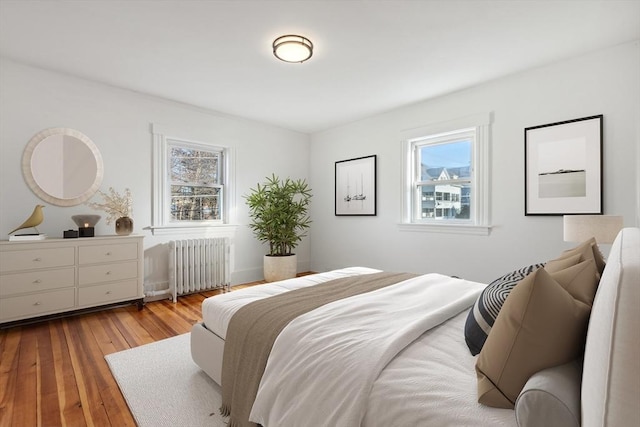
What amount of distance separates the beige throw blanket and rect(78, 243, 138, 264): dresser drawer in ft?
7.77

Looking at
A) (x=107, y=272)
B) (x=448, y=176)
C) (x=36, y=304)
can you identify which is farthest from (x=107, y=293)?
(x=448, y=176)

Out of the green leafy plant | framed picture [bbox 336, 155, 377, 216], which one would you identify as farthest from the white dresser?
framed picture [bbox 336, 155, 377, 216]

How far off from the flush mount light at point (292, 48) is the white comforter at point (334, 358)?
85.9 inches

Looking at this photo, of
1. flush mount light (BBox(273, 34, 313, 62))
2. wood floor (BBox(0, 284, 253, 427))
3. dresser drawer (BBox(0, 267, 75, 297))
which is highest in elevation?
flush mount light (BBox(273, 34, 313, 62))

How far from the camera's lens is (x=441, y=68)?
321 cm

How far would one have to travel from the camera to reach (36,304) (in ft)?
9.71

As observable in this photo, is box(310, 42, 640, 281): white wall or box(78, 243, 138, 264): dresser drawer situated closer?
box(310, 42, 640, 281): white wall

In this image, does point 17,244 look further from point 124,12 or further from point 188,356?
point 124,12

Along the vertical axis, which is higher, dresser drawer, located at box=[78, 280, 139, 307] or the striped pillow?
the striped pillow

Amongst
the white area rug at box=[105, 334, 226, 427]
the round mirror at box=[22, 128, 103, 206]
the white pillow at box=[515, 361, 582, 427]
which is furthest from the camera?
the round mirror at box=[22, 128, 103, 206]

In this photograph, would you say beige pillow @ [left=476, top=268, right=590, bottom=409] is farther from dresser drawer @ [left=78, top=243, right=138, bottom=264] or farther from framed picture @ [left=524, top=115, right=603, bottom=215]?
dresser drawer @ [left=78, top=243, right=138, bottom=264]

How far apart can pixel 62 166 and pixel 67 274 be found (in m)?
1.21

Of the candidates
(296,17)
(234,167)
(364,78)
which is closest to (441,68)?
(364,78)

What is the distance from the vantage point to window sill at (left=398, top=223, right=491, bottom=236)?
11.9ft
